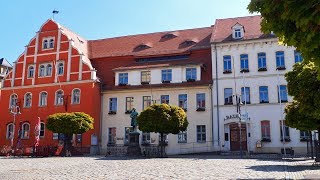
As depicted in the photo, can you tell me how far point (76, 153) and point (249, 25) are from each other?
2106 centimetres

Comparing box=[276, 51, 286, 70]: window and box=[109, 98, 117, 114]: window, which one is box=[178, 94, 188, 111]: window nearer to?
box=[109, 98, 117, 114]: window

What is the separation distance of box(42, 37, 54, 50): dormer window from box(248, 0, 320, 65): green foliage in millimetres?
34145

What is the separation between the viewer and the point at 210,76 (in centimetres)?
3438

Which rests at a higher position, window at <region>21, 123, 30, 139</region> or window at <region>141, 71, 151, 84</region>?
window at <region>141, 71, 151, 84</region>

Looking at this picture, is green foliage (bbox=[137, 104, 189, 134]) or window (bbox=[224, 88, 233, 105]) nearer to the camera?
green foliage (bbox=[137, 104, 189, 134])

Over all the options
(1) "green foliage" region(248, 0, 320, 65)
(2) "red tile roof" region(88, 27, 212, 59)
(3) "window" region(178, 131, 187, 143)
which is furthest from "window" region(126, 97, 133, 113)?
(1) "green foliage" region(248, 0, 320, 65)

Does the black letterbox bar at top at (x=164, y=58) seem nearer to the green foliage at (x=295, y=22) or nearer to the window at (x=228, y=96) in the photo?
the window at (x=228, y=96)

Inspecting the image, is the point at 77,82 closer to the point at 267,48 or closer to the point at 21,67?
the point at 21,67

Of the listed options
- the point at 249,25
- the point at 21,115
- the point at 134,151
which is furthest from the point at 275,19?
the point at 21,115

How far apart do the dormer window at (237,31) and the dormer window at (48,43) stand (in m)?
19.3

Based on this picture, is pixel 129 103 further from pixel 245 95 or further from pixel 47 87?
pixel 245 95

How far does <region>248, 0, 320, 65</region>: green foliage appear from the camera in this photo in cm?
567

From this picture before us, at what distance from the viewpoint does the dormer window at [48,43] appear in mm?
38388

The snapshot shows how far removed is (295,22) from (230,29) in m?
30.1
